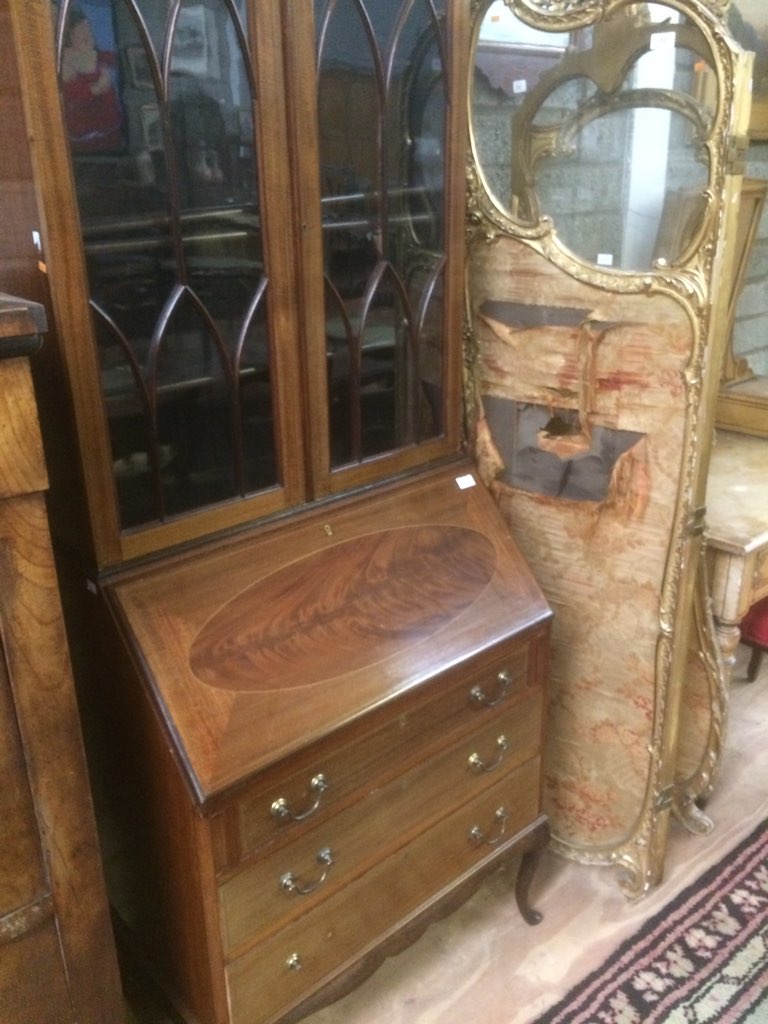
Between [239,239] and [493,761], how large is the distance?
958 millimetres

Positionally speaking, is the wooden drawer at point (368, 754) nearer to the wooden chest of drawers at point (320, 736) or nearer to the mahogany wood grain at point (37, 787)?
the wooden chest of drawers at point (320, 736)

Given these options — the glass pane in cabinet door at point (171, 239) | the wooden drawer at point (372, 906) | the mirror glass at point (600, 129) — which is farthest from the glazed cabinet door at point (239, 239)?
the wooden drawer at point (372, 906)

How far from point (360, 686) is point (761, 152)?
2.12 meters

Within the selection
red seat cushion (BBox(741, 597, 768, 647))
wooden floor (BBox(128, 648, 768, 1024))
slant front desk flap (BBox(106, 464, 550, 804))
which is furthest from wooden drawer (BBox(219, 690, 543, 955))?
red seat cushion (BBox(741, 597, 768, 647))

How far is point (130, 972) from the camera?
1627mm

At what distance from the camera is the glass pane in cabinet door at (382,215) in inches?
53.4

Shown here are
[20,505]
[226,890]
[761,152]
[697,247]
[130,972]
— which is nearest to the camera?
[20,505]

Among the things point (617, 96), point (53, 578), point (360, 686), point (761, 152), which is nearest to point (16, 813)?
point (53, 578)

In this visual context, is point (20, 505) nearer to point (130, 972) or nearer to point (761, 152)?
point (130, 972)

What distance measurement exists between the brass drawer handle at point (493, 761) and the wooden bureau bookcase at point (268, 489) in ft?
0.04

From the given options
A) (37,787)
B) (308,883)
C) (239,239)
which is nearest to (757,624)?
(308,883)

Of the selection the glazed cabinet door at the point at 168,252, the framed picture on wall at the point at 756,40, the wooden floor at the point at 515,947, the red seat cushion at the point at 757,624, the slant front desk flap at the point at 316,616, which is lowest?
the wooden floor at the point at 515,947

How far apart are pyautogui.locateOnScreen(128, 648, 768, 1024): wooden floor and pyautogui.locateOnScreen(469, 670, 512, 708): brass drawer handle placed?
0.57m

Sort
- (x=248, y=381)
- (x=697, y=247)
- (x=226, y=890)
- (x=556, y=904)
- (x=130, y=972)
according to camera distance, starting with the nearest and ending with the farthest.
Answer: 1. (x=226, y=890)
2. (x=248, y=381)
3. (x=697, y=247)
4. (x=130, y=972)
5. (x=556, y=904)
